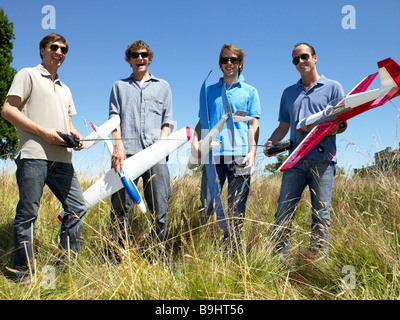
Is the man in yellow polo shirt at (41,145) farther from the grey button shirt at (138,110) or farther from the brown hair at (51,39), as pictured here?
the grey button shirt at (138,110)

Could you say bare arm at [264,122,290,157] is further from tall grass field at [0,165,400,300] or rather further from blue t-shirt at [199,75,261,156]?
tall grass field at [0,165,400,300]

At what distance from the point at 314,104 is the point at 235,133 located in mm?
811

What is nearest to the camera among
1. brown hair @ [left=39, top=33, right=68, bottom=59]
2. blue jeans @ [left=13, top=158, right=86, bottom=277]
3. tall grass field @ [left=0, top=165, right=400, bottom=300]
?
tall grass field @ [left=0, top=165, right=400, bottom=300]

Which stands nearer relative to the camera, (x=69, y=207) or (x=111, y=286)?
(x=111, y=286)

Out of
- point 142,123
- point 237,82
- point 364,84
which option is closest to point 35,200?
point 142,123

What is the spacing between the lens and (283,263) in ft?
9.05

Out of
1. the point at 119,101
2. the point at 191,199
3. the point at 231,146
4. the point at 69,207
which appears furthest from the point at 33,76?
the point at 191,199

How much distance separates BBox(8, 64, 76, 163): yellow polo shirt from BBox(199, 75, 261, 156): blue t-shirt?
4.93ft

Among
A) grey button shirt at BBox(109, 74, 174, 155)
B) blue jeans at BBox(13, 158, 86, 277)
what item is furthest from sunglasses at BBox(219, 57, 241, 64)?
blue jeans at BBox(13, 158, 86, 277)

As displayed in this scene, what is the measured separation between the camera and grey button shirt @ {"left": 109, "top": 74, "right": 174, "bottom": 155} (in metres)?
3.37

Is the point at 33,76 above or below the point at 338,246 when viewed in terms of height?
above
